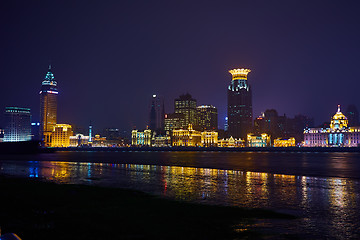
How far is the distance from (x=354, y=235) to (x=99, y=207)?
11.3 meters

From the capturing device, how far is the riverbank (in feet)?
39.1

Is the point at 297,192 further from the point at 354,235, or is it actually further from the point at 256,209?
the point at 354,235

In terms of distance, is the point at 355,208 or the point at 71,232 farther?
the point at 355,208

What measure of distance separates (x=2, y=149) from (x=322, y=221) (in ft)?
399

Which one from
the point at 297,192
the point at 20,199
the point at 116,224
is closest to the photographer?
the point at 116,224

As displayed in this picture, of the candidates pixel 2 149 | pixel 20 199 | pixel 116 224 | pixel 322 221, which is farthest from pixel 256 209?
pixel 2 149

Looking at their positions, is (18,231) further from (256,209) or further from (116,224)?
(256,209)

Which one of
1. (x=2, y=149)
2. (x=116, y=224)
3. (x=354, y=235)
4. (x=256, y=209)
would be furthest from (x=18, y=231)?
(x=2, y=149)

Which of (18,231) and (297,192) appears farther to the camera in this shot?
(297,192)

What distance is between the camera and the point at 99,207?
56.4 feet

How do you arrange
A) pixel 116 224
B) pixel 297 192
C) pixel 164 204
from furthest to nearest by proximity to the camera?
pixel 297 192
pixel 164 204
pixel 116 224

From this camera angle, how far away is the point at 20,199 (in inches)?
763

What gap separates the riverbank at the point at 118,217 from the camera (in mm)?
11930

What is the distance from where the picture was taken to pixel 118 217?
1475cm
